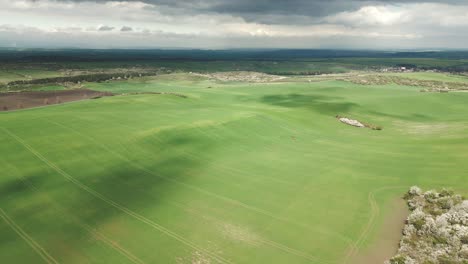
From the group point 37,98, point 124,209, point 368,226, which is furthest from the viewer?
point 37,98

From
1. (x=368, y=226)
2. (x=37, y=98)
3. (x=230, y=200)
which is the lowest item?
(x=368, y=226)

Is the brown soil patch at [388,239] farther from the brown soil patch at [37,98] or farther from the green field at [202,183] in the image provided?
the brown soil patch at [37,98]

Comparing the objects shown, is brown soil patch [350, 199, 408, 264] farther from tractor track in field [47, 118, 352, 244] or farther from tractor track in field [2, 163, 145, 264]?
Result: tractor track in field [2, 163, 145, 264]

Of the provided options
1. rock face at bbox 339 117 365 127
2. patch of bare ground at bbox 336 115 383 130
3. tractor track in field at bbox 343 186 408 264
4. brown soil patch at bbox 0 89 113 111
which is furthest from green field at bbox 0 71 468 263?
brown soil patch at bbox 0 89 113 111

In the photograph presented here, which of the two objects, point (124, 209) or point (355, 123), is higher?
point (355, 123)

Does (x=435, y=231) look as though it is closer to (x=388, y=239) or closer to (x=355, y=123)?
(x=388, y=239)

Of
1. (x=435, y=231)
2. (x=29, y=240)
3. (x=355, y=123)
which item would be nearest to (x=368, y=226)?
(x=435, y=231)
